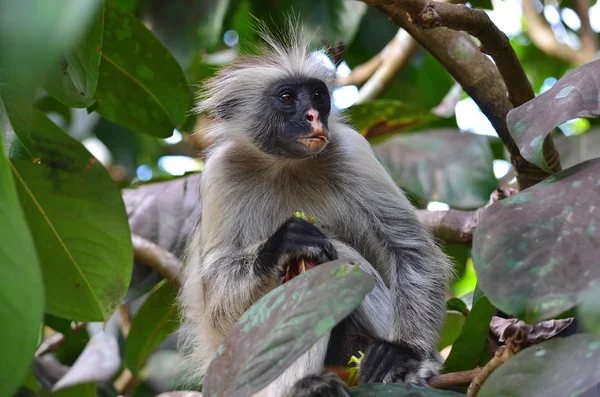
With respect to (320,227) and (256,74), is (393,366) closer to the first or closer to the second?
(320,227)

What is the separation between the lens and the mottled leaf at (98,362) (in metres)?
4.23

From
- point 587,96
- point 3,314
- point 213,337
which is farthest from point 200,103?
point 3,314

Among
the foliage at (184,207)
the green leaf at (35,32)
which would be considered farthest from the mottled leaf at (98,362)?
the green leaf at (35,32)

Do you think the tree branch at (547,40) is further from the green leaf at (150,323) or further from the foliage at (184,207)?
the green leaf at (150,323)

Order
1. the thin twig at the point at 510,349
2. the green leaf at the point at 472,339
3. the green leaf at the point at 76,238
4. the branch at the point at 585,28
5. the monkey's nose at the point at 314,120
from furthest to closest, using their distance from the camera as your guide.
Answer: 1. the branch at the point at 585,28
2. the monkey's nose at the point at 314,120
3. the green leaf at the point at 76,238
4. the green leaf at the point at 472,339
5. the thin twig at the point at 510,349

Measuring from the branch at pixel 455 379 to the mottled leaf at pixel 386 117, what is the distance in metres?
2.73

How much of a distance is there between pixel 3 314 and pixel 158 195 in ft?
11.9

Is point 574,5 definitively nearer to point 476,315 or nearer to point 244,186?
point 244,186

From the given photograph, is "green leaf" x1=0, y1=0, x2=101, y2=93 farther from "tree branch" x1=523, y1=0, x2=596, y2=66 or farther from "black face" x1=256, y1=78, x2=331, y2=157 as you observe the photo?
"tree branch" x1=523, y1=0, x2=596, y2=66

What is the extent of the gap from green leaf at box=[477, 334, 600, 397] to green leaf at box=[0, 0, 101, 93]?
112cm

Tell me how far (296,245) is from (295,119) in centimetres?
93

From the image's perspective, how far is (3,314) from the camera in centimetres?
134

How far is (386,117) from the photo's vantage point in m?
5.16

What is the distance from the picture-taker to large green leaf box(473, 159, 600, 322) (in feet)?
5.33
